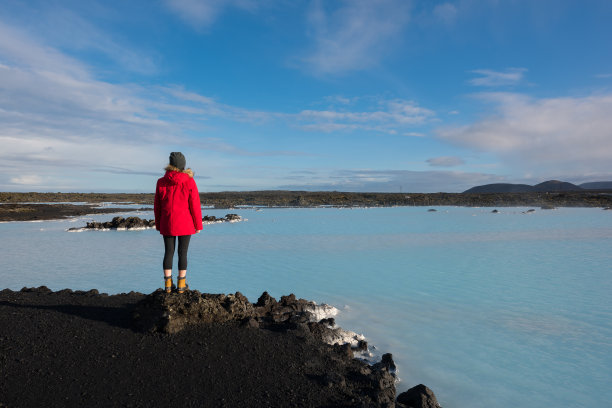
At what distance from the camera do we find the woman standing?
17.5 feet

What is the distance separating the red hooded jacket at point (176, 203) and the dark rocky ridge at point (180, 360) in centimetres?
91

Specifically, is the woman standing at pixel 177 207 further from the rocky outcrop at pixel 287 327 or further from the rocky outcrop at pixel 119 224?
the rocky outcrop at pixel 119 224

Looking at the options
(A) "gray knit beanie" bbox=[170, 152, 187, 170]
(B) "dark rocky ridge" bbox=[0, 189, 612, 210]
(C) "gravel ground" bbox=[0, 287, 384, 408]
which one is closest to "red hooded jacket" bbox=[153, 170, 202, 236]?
(A) "gray knit beanie" bbox=[170, 152, 187, 170]

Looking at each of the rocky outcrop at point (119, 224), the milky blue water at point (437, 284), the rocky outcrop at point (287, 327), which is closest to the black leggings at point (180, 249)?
the rocky outcrop at point (287, 327)

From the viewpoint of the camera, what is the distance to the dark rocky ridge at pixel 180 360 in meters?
3.73

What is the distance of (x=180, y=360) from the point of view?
4.28m

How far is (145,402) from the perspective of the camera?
3.60 metres

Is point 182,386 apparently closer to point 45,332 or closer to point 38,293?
point 45,332

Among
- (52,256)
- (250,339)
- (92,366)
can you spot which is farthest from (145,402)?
(52,256)

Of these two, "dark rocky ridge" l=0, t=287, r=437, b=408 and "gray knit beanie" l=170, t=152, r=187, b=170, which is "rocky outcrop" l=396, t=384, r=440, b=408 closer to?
"dark rocky ridge" l=0, t=287, r=437, b=408

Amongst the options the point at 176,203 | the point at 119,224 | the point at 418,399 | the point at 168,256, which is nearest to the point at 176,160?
the point at 176,203

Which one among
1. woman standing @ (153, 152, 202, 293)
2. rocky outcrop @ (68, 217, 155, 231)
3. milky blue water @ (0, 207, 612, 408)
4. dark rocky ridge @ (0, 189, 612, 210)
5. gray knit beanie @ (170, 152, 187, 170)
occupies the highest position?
gray knit beanie @ (170, 152, 187, 170)

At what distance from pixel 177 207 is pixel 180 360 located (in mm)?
2022

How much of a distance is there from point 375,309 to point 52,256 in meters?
12.7
